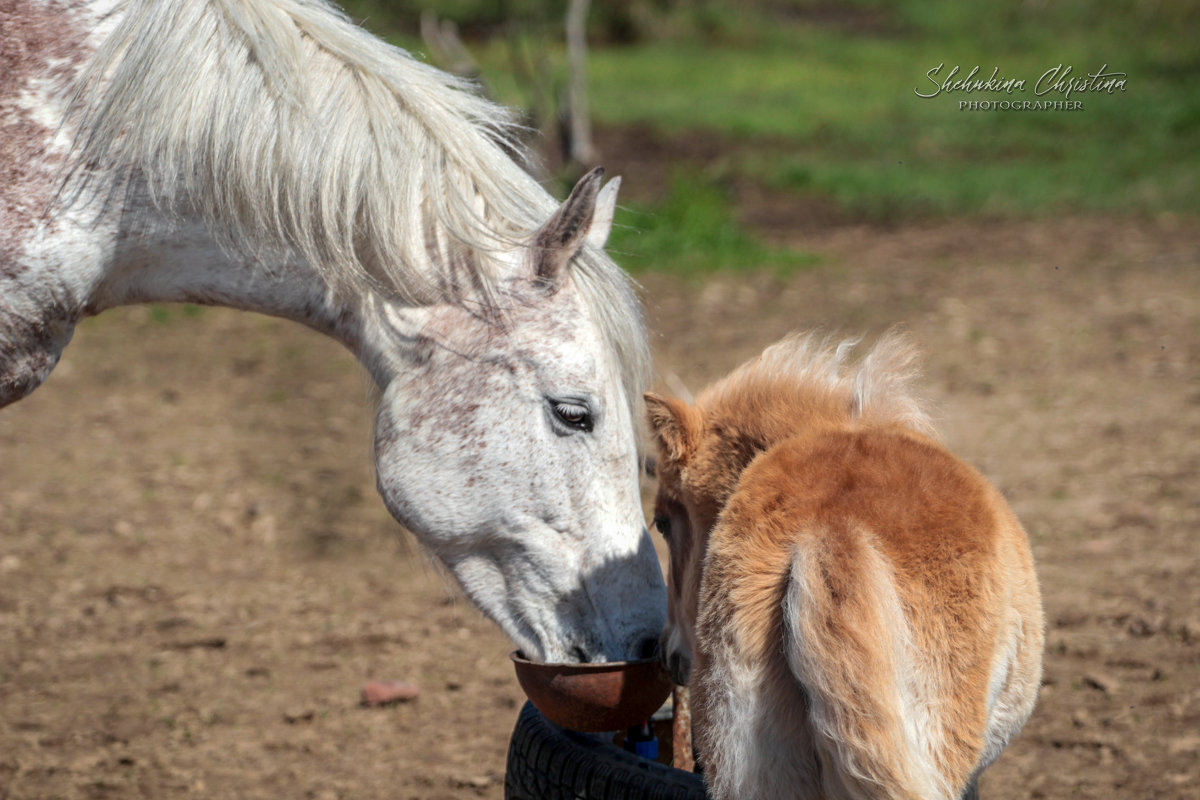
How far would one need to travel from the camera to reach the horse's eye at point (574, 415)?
2375mm

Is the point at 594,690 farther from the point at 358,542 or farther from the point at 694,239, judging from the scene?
the point at 694,239

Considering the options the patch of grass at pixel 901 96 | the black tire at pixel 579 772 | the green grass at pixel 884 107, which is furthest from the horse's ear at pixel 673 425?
the green grass at pixel 884 107

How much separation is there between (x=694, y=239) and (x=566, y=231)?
6.86 m

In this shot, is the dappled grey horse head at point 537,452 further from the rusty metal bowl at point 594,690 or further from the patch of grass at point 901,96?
the patch of grass at point 901,96

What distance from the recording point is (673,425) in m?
2.25

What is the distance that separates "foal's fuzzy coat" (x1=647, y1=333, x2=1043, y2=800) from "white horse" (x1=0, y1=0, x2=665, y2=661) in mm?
470

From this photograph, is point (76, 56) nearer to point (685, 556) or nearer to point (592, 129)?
point (685, 556)

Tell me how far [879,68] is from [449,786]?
16579 mm

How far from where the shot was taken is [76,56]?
2.33 meters

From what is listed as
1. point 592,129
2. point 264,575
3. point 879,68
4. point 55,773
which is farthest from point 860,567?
point 879,68

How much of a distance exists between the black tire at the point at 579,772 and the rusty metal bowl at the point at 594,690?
6 cm

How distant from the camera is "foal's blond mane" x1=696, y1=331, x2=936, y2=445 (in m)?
2.21

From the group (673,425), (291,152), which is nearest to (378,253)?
(291,152)

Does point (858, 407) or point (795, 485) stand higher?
point (858, 407)
